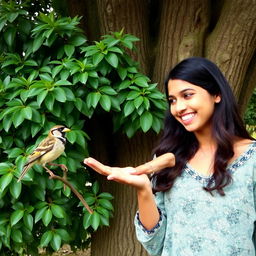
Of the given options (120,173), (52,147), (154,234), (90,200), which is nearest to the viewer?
(120,173)

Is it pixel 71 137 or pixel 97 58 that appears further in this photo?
pixel 97 58

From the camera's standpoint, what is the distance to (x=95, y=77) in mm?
2357

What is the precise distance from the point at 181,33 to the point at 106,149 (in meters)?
0.98

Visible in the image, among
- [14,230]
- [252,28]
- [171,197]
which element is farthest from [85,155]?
[252,28]

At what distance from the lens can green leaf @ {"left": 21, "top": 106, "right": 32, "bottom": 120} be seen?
2.13 meters

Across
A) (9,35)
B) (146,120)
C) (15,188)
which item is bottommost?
(15,188)

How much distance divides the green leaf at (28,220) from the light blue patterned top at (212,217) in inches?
34.0

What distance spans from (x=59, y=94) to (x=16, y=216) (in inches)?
29.5

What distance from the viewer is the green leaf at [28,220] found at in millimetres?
2350

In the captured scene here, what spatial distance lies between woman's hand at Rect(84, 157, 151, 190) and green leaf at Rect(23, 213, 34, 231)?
3.70 ft

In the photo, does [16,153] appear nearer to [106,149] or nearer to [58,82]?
[58,82]

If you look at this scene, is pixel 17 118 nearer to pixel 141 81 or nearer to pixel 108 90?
pixel 108 90

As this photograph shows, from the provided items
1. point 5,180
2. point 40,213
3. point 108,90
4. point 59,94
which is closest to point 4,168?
point 5,180

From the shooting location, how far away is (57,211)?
2.36 m
